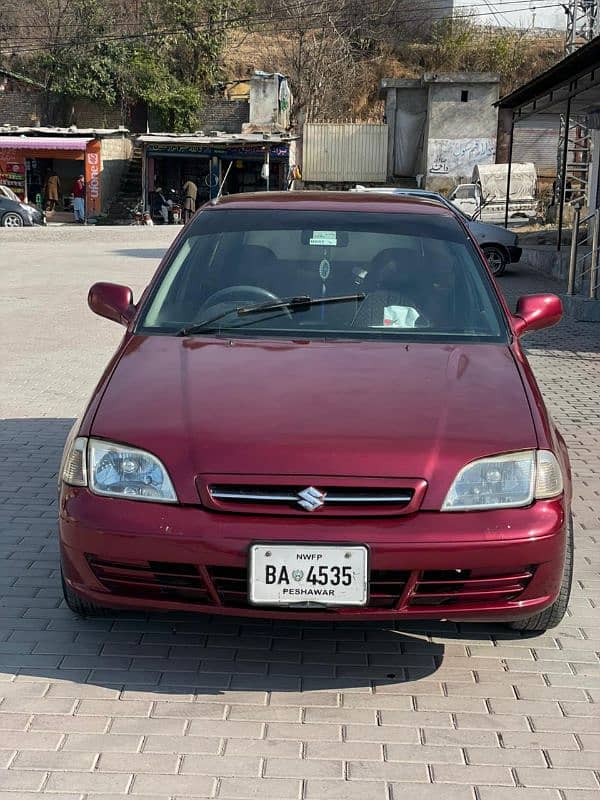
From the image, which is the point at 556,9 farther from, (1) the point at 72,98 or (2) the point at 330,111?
(1) the point at 72,98

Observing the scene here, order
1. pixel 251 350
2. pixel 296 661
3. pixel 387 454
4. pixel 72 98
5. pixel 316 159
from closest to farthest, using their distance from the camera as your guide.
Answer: pixel 387 454, pixel 296 661, pixel 251 350, pixel 316 159, pixel 72 98

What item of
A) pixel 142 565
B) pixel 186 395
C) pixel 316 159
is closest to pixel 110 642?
pixel 142 565

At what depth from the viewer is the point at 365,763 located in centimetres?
306

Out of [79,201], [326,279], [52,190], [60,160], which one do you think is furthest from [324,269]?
[60,160]

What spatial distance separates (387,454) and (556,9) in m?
47.0

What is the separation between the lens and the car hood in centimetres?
335

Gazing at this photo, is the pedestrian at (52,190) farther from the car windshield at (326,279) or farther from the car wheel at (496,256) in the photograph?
the car windshield at (326,279)

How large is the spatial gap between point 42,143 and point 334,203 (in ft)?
109

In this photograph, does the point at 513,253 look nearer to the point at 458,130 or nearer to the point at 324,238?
the point at 324,238

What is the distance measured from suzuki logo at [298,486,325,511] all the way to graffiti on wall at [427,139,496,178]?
119 ft

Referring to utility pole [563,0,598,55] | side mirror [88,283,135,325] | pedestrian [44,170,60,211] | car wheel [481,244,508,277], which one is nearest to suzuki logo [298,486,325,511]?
side mirror [88,283,135,325]

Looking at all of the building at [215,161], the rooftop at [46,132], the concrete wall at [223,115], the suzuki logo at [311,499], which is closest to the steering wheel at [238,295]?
the suzuki logo at [311,499]

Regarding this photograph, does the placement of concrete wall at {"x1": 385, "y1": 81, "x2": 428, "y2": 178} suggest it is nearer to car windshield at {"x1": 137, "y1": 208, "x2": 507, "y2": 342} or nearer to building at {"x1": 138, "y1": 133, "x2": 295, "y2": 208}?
building at {"x1": 138, "y1": 133, "x2": 295, "y2": 208}

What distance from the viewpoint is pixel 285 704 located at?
3428 mm
